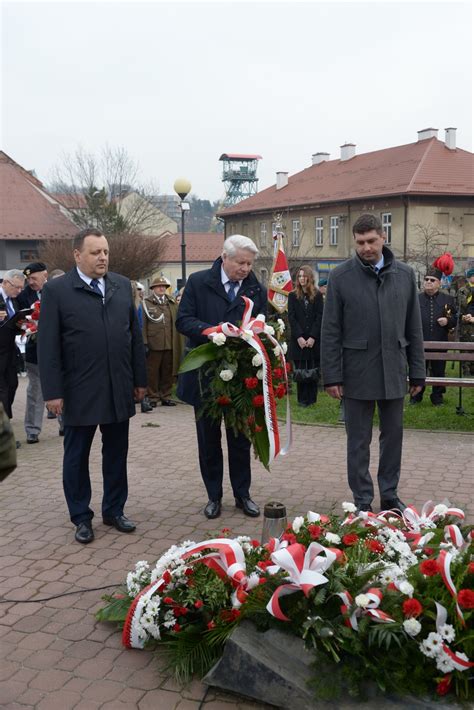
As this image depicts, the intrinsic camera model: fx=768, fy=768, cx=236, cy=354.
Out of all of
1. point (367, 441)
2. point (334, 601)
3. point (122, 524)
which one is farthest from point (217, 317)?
point (334, 601)

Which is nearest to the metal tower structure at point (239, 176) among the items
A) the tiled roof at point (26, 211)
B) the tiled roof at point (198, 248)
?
the tiled roof at point (198, 248)

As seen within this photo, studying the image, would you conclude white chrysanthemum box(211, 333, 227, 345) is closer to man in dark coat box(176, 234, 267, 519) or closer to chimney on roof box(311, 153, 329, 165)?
man in dark coat box(176, 234, 267, 519)

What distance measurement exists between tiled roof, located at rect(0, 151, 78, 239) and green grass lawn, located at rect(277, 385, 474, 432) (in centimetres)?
3551

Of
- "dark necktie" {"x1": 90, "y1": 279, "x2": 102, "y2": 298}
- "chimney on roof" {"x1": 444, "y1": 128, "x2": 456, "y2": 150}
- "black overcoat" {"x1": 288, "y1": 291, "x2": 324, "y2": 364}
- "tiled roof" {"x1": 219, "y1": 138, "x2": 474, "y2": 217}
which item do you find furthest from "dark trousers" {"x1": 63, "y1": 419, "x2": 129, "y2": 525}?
"chimney on roof" {"x1": 444, "y1": 128, "x2": 456, "y2": 150}

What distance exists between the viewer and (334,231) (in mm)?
47344

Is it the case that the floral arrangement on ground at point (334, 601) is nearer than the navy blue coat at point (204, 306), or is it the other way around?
the floral arrangement on ground at point (334, 601)

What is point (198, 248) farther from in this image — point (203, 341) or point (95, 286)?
point (95, 286)

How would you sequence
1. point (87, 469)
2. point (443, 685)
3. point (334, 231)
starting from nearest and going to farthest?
point (443, 685) → point (87, 469) → point (334, 231)

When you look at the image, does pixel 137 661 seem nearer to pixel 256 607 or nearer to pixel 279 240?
pixel 256 607

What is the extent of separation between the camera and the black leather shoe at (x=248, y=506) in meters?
5.95

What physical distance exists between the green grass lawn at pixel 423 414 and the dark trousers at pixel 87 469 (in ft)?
14.9

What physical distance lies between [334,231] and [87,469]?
43224 mm

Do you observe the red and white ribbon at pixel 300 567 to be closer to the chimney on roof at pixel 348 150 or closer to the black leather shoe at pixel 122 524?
the black leather shoe at pixel 122 524

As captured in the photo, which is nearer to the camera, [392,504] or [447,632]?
[447,632]
